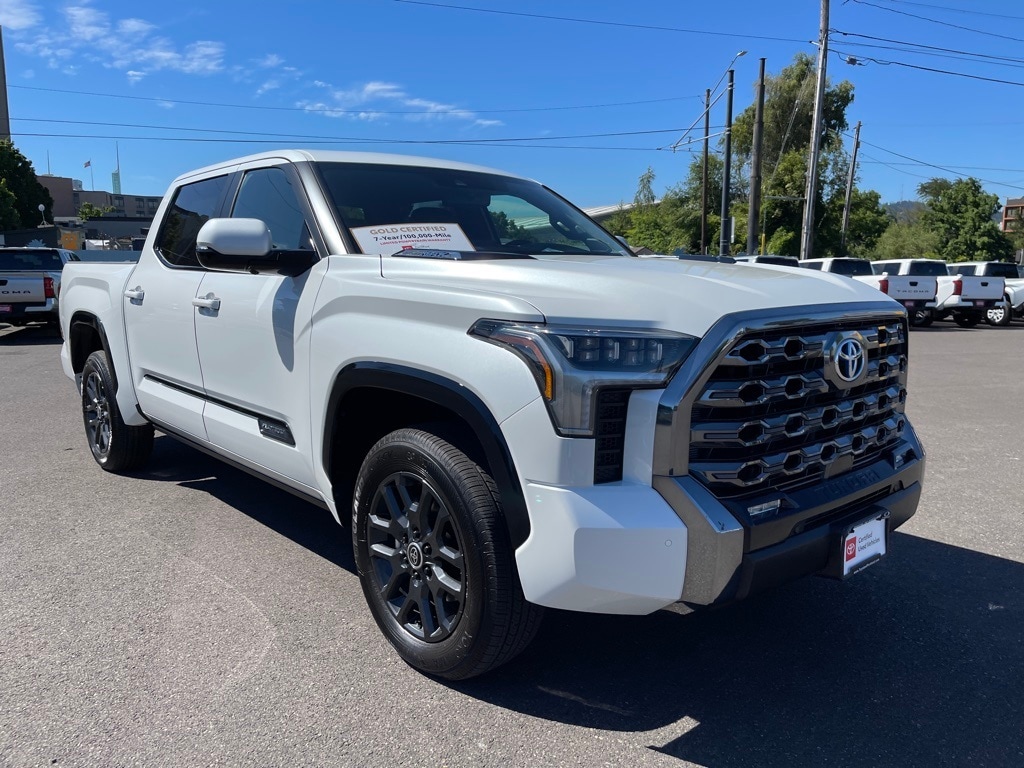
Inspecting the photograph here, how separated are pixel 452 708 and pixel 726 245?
2356cm

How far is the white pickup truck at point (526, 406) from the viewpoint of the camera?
2326mm

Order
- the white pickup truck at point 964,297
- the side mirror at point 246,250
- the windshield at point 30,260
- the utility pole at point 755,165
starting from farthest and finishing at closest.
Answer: the utility pole at point 755,165 → the white pickup truck at point 964,297 → the windshield at point 30,260 → the side mirror at point 246,250

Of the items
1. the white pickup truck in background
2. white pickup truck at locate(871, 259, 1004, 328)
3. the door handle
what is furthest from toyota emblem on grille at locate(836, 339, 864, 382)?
white pickup truck at locate(871, 259, 1004, 328)

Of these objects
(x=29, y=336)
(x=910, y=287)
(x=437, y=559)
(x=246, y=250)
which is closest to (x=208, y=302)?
(x=246, y=250)

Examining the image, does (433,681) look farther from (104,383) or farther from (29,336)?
(29,336)

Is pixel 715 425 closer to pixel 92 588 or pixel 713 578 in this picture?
pixel 713 578

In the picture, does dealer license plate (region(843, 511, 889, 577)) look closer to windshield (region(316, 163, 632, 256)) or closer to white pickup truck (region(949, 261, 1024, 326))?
windshield (region(316, 163, 632, 256))

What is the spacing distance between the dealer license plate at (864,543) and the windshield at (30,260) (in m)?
16.8

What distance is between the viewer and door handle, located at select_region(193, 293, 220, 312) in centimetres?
386

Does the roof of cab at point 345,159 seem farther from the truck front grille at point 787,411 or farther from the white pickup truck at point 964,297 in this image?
the white pickup truck at point 964,297

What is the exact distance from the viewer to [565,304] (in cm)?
242

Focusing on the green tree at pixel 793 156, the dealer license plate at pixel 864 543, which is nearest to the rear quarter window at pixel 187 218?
the dealer license plate at pixel 864 543

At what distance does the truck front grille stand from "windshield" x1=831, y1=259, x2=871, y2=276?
1871 centimetres

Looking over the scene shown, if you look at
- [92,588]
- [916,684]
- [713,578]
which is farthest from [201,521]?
[916,684]
